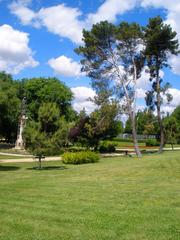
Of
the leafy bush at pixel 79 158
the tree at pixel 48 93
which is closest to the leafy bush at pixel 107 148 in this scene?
the tree at pixel 48 93

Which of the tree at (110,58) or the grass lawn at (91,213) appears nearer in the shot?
the grass lawn at (91,213)

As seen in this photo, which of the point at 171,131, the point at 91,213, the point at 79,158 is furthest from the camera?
the point at 171,131

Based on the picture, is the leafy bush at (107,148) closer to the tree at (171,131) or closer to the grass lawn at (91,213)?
the tree at (171,131)

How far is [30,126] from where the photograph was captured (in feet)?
84.9

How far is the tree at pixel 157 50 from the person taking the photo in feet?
136

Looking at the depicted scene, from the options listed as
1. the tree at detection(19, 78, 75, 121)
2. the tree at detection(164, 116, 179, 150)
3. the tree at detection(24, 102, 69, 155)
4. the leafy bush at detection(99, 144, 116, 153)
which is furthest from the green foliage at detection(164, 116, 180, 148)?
the tree at detection(24, 102, 69, 155)

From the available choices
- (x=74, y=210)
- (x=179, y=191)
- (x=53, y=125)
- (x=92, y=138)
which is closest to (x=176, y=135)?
(x=92, y=138)

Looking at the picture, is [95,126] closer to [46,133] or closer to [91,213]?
[46,133]

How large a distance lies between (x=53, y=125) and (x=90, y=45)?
1748 cm

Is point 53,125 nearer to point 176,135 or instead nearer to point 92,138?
point 92,138

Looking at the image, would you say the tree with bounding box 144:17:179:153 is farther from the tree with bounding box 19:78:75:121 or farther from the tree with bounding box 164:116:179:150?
the tree with bounding box 19:78:75:121

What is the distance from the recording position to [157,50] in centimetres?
4244

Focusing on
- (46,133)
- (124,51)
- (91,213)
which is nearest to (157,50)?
(124,51)

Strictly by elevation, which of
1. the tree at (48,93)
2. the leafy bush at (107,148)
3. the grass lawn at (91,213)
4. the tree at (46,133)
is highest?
the tree at (48,93)
